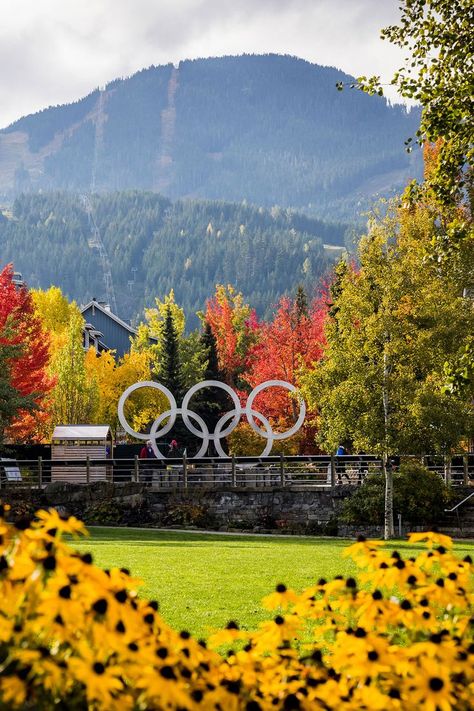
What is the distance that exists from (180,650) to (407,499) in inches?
1014

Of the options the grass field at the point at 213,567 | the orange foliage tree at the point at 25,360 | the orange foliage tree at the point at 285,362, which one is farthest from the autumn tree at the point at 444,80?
the orange foliage tree at the point at 285,362

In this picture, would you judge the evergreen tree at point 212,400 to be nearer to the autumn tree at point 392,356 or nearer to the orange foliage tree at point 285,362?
the orange foliage tree at point 285,362

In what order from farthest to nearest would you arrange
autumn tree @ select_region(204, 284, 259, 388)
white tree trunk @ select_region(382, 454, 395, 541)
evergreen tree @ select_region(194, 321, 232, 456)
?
autumn tree @ select_region(204, 284, 259, 388)
evergreen tree @ select_region(194, 321, 232, 456)
white tree trunk @ select_region(382, 454, 395, 541)

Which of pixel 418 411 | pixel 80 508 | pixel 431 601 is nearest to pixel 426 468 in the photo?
pixel 418 411

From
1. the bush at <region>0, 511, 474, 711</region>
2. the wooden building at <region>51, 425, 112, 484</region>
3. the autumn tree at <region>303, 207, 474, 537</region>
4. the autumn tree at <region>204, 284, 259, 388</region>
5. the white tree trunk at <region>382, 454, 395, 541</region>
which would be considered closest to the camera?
the bush at <region>0, 511, 474, 711</region>

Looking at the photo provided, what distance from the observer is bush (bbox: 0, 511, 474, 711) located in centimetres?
333

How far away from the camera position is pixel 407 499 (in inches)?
1148

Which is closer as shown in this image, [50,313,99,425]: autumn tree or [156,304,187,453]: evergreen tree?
[50,313,99,425]: autumn tree

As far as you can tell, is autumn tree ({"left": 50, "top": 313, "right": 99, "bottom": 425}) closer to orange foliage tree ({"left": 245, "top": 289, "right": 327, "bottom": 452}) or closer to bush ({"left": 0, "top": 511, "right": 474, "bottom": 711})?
orange foliage tree ({"left": 245, "top": 289, "right": 327, "bottom": 452})

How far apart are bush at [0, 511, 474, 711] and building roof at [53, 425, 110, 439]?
32.1 meters

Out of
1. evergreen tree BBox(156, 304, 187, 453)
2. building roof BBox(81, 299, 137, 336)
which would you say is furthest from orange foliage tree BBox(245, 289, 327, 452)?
building roof BBox(81, 299, 137, 336)

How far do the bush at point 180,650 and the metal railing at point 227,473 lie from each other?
87.1ft

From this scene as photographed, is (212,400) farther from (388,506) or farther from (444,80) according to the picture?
(444,80)

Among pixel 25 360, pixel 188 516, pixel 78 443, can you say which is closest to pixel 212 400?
pixel 25 360
